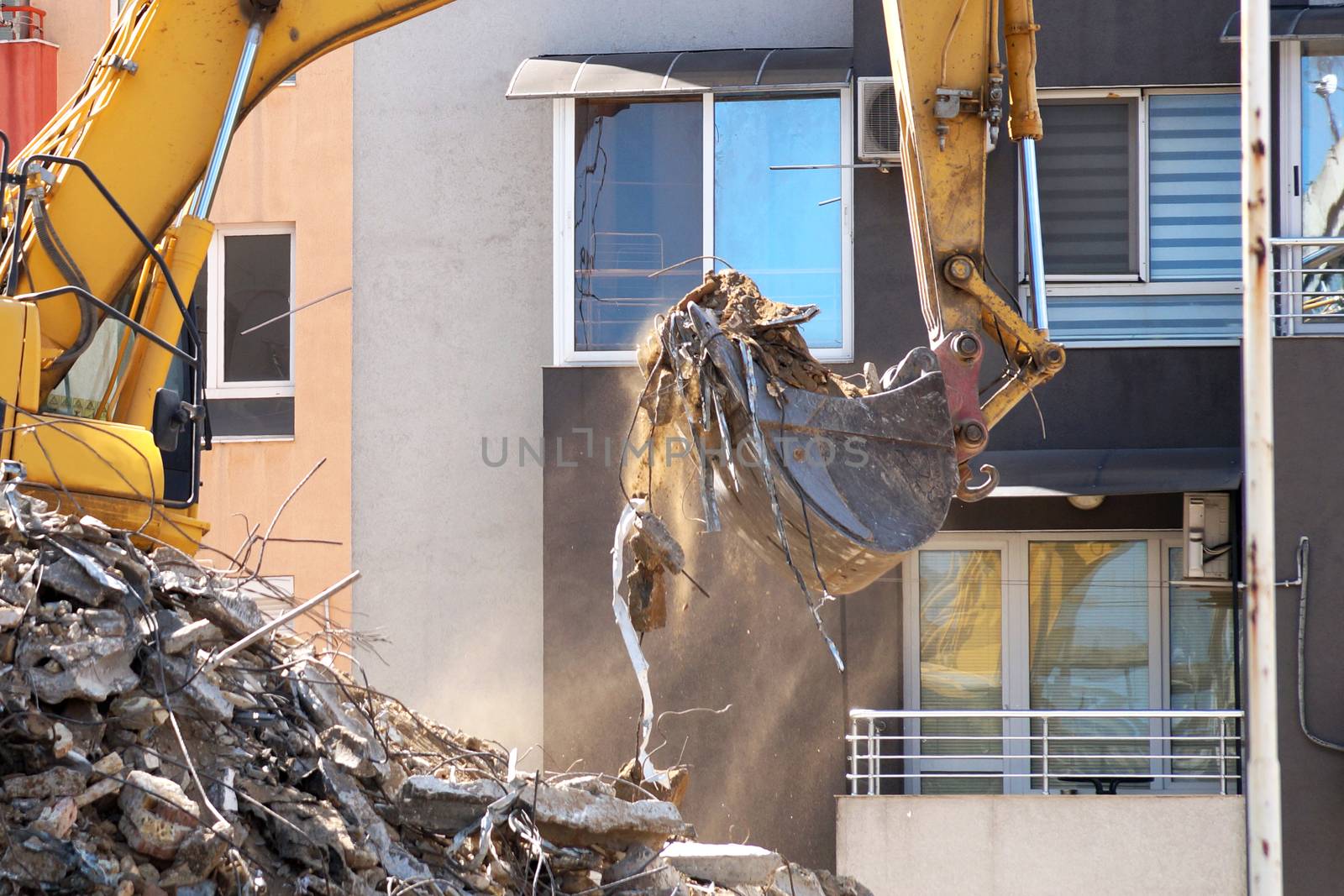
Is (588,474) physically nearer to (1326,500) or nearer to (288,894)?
(1326,500)

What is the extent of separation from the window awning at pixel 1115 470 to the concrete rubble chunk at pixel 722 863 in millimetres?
4533

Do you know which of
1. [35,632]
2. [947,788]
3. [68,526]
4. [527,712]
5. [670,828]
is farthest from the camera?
[527,712]

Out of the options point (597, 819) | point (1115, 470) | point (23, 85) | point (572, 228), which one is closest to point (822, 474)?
point (597, 819)

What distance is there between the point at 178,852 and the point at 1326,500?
7.73m

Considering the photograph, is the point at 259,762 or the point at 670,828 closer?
the point at 259,762

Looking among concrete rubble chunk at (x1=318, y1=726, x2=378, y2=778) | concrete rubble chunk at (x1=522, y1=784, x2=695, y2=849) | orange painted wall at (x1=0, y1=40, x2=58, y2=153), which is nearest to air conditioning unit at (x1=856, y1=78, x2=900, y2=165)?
concrete rubble chunk at (x1=522, y1=784, x2=695, y2=849)

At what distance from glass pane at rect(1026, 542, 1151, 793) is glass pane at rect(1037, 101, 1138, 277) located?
2062 millimetres

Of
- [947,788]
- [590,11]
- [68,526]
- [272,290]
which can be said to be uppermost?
[590,11]

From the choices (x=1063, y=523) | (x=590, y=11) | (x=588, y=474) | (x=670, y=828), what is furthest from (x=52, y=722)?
(x=590, y=11)

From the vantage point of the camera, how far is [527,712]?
1208 centimetres

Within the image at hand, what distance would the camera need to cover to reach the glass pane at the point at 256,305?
13344mm

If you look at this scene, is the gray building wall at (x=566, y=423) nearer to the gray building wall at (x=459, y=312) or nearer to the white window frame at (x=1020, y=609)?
the gray building wall at (x=459, y=312)

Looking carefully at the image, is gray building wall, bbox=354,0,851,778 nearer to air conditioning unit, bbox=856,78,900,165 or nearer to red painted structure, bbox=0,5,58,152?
air conditioning unit, bbox=856,78,900,165

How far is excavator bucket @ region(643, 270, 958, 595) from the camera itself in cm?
588
